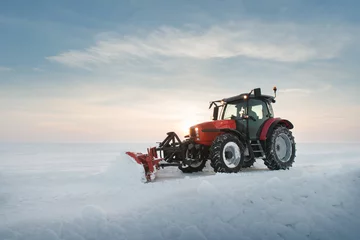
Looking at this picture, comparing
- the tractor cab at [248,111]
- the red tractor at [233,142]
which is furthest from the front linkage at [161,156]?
the tractor cab at [248,111]

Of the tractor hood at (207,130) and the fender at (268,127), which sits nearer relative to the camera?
the tractor hood at (207,130)

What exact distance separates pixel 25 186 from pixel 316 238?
7.15 meters

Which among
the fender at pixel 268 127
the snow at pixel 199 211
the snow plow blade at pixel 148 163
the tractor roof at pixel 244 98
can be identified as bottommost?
the snow at pixel 199 211

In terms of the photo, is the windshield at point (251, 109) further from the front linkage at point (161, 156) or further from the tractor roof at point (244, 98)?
the front linkage at point (161, 156)

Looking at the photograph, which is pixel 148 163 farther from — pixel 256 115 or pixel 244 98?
pixel 256 115

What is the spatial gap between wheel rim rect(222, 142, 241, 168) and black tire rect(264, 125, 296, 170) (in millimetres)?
1328

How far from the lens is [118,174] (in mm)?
8172

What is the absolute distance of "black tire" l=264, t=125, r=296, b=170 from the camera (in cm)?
956

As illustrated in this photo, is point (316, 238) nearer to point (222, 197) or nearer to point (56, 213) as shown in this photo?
point (222, 197)

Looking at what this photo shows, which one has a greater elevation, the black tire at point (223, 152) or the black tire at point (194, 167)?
the black tire at point (223, 152)

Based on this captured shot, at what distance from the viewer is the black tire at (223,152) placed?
8.41 metres

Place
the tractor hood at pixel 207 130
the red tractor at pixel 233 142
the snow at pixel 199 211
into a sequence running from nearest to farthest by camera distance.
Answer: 1. the snow at pixel 199 211
2. the red tractor at pixel 233 142
3. the tractor hood at pixel 207 130

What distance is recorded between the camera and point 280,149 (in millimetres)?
10297

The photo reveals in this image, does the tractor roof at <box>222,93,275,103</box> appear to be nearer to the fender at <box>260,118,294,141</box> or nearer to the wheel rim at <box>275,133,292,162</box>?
the fender at <box>260,118,294,141</box>
